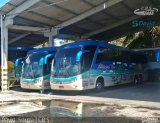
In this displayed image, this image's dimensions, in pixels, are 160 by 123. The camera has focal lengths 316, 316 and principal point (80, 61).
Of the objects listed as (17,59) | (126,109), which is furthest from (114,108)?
(17,59)

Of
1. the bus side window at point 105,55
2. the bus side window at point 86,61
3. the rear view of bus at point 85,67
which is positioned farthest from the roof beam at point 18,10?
the bus side window at point 105,55

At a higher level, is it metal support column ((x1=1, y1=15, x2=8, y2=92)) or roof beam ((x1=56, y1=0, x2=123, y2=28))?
roof beam ((x1=56, y1=0, x2=123, y2=28))

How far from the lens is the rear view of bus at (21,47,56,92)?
1875 centimetres

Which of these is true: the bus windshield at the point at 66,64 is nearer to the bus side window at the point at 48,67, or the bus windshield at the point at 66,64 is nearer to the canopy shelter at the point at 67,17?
the bus side window at the point at 48,67

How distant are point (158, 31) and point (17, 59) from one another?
13.4 metres

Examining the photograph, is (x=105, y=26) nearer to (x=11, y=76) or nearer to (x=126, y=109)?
(x=11, y=76)

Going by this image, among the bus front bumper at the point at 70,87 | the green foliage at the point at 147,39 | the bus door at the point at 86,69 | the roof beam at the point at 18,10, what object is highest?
the roof beam at the point at 18,10

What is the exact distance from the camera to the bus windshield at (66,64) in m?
16.7

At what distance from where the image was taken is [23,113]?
35.8 feet

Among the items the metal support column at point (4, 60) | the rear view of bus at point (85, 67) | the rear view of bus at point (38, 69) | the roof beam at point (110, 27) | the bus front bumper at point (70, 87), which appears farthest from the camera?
the roof beam at point (110, 27)

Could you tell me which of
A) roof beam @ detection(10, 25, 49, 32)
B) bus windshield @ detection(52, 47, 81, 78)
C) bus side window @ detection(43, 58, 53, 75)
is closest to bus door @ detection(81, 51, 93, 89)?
bus windshield @ detection(52, 47, 81, 78)

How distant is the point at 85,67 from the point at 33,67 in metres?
3.87

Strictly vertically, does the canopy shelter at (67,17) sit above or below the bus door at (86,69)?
above

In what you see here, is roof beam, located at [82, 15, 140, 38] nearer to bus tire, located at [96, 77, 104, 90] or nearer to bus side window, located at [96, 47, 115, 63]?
bus side window, located at [96, 47, 115, 63]
